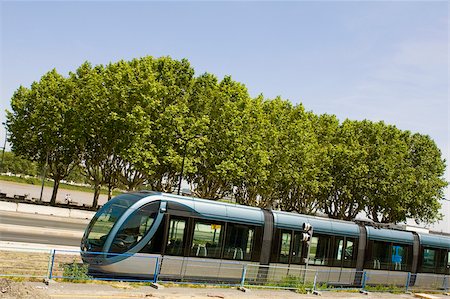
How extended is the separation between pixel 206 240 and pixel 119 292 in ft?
14.8

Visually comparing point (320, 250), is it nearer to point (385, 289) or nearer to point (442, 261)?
point (385, 289)

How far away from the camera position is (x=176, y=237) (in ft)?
56.3

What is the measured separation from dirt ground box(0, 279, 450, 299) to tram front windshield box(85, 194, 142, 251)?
1.61 m

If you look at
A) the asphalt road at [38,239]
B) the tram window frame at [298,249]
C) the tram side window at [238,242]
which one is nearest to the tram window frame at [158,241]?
the tram side window at [238,242]

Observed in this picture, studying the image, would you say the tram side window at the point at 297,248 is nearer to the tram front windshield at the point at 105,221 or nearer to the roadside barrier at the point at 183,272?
the roadside barrier at the point at 183,272

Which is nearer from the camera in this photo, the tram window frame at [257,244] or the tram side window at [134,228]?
the tram side window at [134,228]

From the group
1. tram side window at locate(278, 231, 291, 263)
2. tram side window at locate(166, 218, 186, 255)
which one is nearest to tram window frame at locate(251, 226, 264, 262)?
tram side window at locate(278, 231, 291, 263)

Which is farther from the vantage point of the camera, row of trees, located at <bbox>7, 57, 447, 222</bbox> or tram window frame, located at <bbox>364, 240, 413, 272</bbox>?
row of trees, located at <bbox>7, 57, 447, 222</bbox>

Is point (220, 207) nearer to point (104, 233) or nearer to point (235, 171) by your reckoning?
point (104, 233)

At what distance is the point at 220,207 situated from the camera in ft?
60.4

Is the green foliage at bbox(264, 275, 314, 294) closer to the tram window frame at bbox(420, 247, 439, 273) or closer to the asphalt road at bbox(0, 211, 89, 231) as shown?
the tram window frame at bbox(420, 247, 439, 273)

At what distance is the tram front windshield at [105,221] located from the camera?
16078 mm

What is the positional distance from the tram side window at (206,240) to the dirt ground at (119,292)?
126 centimetres

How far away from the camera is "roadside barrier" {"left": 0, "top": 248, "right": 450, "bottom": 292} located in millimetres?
15234
